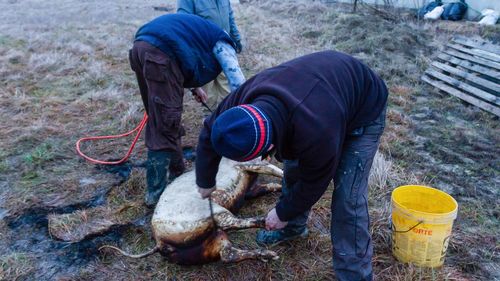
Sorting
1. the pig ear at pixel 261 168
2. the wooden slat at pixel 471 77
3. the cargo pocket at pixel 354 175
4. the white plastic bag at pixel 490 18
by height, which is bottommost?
the white plastic bag at pixel 490 18

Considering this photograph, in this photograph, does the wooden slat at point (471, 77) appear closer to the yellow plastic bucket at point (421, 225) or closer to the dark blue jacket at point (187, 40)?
the yellow plastic bucket at point (421, 225)

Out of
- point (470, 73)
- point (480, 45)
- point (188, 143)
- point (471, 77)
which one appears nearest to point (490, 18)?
point (480, 45)

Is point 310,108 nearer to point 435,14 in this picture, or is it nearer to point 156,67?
point 156,67

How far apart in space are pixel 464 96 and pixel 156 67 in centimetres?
455

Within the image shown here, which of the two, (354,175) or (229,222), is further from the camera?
(229,222)

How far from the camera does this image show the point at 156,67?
3.11 m

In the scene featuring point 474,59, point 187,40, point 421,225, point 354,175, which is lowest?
point 474,59

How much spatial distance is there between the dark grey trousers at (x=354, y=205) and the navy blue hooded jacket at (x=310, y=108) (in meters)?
0.11

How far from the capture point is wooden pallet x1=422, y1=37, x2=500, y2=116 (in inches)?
225

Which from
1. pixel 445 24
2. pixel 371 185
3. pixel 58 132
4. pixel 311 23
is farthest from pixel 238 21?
pixel 371 185

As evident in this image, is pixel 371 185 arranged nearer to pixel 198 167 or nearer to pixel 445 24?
pixel 198 167

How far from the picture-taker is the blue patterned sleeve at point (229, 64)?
314cm

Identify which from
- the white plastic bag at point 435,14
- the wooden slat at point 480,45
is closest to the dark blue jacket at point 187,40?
the wooden slat at point 480,45

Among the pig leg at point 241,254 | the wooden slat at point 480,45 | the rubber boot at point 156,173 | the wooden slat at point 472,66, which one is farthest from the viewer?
the wooden slat at point 480,45
